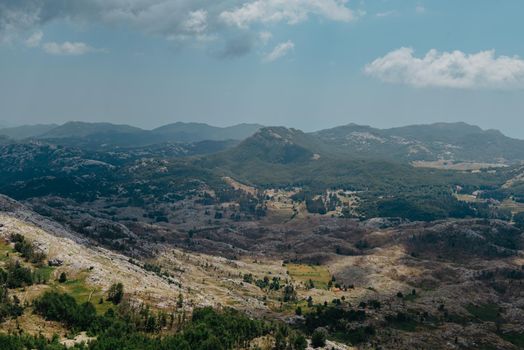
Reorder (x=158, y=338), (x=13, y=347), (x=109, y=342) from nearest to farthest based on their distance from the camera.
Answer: (x=13, y=347)
(x=109, y=342)
(x=158, y=338)

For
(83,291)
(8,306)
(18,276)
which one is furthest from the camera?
(83,291)

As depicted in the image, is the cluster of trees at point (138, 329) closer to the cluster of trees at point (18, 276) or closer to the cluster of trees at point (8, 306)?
the cluster of trees at point (8, 306)

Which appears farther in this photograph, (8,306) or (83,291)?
(83,291)

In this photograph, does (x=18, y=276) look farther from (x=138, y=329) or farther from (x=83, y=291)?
(x=138, y=329)

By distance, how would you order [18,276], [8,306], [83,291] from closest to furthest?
[8,306], [18,276], [83,291]

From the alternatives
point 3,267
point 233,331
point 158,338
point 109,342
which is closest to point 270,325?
point 233,331

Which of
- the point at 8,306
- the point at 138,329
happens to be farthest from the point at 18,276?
the point at 138,329

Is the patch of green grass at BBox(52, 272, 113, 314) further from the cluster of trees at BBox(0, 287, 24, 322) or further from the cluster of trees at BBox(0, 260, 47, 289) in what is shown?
the cluster of trees at BBox(0, 287, 24, 322)

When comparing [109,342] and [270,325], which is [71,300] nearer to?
[109,342]

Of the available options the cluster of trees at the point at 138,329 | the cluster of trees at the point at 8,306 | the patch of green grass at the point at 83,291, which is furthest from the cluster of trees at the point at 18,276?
the cluster of trees at the point at 138,329

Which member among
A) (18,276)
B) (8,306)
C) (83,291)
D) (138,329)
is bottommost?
(138,329)

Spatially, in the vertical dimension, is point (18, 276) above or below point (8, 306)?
above
